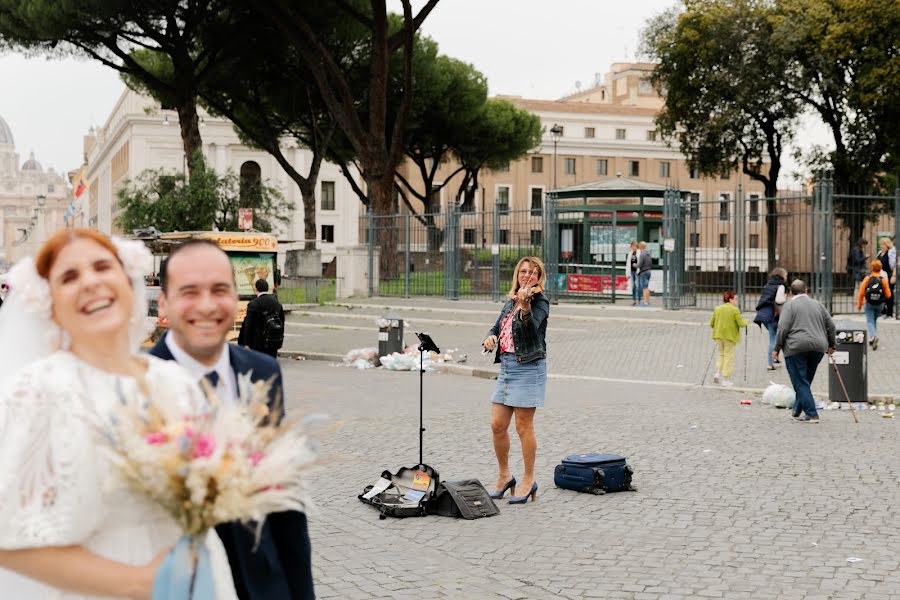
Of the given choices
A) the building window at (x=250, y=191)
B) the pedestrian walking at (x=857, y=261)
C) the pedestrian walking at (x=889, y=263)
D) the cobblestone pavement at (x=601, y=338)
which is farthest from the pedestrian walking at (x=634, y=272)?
the building window at (x=250, y=191)

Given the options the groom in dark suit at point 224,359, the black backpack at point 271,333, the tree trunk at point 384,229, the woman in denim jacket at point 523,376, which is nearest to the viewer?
the groom in dark suit at point 224,359

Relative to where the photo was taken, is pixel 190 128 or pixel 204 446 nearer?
pixel 204 446

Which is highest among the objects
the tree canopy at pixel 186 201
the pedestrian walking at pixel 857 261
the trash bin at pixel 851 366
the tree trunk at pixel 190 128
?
the tree trunk at pixel 190 128

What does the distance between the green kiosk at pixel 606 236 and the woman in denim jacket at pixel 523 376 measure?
2044cm

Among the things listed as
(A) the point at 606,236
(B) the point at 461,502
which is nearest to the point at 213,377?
(B) the point at 461,502

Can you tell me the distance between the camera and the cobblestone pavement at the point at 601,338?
58.1 feet

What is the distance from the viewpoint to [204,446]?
220 cm

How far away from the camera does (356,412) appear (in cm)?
1362

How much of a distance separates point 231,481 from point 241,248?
2220 centimetres

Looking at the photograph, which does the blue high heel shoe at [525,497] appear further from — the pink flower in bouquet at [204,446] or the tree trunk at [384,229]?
the tree trunk at [384,229]

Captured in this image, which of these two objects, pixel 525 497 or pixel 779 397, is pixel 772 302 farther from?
pixel 525 497

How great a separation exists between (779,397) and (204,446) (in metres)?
12.9

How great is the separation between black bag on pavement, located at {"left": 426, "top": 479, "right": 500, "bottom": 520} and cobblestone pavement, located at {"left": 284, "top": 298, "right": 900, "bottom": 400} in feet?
26.5

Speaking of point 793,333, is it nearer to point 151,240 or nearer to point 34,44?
point 151,240
